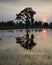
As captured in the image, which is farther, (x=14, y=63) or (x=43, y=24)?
(x=43, y=24)

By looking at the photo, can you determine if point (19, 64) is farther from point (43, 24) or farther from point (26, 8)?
point (43, 24)

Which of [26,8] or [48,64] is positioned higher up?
[26,8]

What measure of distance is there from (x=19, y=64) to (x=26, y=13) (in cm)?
8310

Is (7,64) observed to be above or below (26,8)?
below

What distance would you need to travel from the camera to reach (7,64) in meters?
16.5

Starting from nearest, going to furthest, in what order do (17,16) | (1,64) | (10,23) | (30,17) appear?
(1,64)
(30,17)
(17,16)
(10,23)

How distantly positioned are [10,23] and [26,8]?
2581 inches

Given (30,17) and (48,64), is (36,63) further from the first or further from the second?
(30,17)

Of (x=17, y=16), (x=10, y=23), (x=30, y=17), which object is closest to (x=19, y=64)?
(x=30, y=17)

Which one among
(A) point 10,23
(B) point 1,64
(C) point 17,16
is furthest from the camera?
(A) point 10,23

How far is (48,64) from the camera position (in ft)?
54.3

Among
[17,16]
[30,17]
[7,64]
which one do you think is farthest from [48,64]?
[17,16]

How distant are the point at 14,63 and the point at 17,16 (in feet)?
287

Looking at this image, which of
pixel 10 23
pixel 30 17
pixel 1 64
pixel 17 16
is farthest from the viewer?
pixel 10 23
